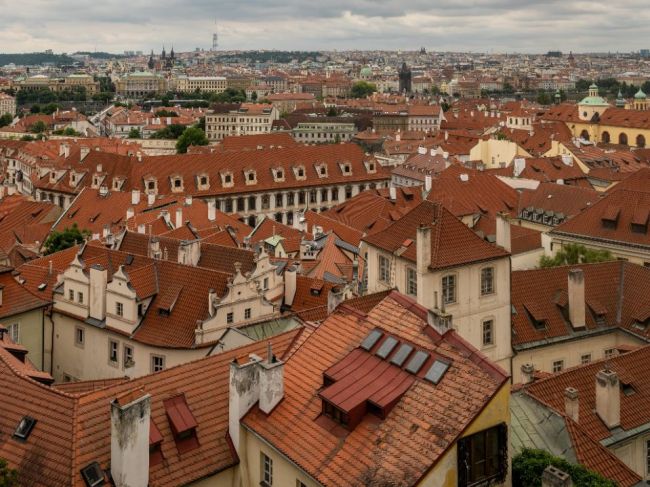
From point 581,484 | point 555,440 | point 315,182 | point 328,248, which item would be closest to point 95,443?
point 581,484

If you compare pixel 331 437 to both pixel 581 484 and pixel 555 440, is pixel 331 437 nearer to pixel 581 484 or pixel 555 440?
pixel 581 484

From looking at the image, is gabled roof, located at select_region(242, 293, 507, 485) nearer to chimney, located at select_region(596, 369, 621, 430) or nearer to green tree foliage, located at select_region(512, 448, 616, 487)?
green tree foliage, located at select_region(512, 448, 616, 487)

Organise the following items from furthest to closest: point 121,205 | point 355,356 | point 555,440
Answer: point 121,205, point 555,440, point 355,356

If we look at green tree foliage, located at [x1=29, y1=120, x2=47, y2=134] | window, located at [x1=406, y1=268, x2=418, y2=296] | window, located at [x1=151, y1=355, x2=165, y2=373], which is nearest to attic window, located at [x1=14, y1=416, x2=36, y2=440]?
Result: window, located at [x1=406, y1=268, x2=418, y2=296]

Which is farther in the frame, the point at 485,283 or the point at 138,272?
the point at 138,272

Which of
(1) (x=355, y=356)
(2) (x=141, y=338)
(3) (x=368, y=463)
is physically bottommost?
(2) (x=141, y=338)

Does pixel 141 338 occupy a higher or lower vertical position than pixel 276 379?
lower
